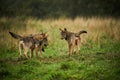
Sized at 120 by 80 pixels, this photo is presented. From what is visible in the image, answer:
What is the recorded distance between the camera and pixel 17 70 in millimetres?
9891

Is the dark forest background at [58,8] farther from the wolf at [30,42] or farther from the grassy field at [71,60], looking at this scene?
the wolf at [30,42]

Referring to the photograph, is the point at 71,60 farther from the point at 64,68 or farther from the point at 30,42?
the point at 30,42

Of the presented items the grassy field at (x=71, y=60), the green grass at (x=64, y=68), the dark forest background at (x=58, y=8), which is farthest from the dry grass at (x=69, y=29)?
the dark forest background at (x=58, y=8)

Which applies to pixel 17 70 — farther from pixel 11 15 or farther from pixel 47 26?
pixel 11 15

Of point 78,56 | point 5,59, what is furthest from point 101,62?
point 5,59

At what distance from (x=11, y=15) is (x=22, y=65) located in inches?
817

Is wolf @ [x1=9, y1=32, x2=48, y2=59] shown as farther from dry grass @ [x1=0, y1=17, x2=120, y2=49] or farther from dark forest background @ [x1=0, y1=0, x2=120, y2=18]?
dark forest background @ [x1=0, y1=0, x2=120, y2=18]

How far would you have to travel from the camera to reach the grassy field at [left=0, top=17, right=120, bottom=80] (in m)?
9.13

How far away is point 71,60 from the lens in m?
11.3

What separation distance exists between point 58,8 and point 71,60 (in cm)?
2469

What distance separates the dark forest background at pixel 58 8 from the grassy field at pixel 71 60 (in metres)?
14.5

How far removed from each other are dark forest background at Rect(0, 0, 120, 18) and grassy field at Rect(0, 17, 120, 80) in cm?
1452

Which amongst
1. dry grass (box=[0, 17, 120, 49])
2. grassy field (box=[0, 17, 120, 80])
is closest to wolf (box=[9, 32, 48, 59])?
grassy field (box=[0, 17, 120, 80])

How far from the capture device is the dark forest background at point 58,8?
32.4 m
